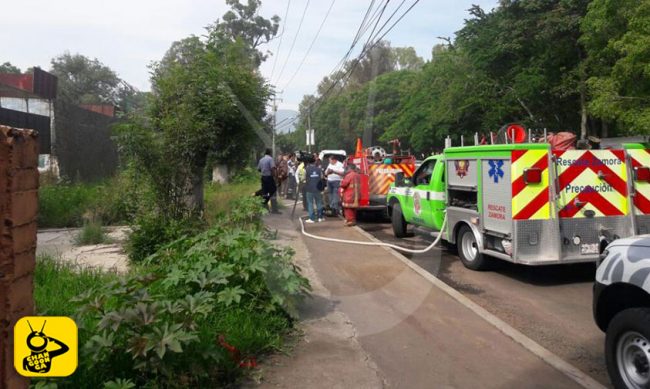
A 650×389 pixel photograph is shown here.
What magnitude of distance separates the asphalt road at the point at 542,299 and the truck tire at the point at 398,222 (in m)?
1.71

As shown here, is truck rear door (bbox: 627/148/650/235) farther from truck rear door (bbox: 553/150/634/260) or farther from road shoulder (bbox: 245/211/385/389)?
road shoulder (bbox: 245/211/385/389)

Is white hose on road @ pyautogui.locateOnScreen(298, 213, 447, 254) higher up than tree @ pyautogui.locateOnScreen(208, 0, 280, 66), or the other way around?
tree @ pyautogui.locateOnScreen(208, 0, 280, 66)

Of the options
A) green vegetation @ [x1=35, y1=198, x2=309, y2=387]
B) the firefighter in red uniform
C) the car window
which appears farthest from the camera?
the firefighter in red uniform

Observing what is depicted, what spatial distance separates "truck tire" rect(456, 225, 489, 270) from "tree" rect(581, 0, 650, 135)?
12.2m

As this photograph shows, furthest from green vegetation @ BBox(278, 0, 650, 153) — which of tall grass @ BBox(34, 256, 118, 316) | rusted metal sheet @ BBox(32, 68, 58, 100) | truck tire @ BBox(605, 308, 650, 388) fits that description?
truck tire @ BBox(605, 308, 650, 388)

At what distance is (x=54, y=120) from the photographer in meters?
15.0

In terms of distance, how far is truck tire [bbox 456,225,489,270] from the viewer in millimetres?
8453

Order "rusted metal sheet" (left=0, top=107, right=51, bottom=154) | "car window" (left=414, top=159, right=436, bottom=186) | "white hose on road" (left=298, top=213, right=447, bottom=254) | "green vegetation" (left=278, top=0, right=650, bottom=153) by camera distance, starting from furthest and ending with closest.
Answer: "green vegetation" (left=278, top=0, right=650, bottom=153)
"rusted metal sheet" (left=0, top=107, right=51, bottom=154)
"car window" (left=414, top=159, right=436, bottom=186)
"white hose on road" (left=298, top=213, right=447, bottom=254)

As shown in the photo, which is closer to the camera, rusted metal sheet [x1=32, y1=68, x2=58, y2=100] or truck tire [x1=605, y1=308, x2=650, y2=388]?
truck tire [x1=605, y1=308, x2=650, y2=388]

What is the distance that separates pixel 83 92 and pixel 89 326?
198 feet

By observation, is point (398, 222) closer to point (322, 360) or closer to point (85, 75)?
point (322, 360)

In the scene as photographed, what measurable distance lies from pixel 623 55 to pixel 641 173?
15318 mm

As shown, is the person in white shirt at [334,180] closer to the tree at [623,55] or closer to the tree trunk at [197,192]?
the tree trunk at [197,192]

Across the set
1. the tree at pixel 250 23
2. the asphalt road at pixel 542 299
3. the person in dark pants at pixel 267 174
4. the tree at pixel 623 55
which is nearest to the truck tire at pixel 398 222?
the asphalt road at pixel 542 299
